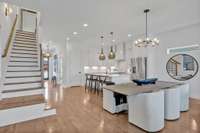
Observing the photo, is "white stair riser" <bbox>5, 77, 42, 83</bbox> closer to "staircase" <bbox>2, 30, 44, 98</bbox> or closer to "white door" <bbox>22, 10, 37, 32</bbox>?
"staircase" <bbox>2, 30, 44, 98</bbox>

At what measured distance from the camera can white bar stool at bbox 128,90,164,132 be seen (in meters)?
2.74

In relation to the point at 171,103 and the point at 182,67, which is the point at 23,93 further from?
the point at 182,67

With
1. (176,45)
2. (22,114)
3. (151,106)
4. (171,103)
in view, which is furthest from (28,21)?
(171,103)

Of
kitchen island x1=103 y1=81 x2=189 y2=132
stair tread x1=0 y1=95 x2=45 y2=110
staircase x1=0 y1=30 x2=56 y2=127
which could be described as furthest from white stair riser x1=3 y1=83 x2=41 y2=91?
kitchen island x1=103 y1=81 x2=189 y2=132

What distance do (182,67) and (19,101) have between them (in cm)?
633

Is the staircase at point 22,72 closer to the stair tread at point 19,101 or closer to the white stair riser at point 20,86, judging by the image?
the white stair riser at point 20,86

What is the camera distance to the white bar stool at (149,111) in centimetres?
274

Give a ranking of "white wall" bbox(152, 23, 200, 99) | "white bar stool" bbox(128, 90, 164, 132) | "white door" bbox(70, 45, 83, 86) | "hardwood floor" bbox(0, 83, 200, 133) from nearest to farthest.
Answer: "white bar stool" bbox(128, 90, 164, 132) → "hardwood floor" bbox(0, 83, 200, 133) → "white wall" bbox(152, 23, 200, 99) → "white door" bbox(70, 45, 83, 86)

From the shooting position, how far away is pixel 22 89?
416 cm

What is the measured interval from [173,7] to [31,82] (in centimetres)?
516

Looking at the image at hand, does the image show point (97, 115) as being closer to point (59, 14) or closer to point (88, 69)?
point (59, 14)

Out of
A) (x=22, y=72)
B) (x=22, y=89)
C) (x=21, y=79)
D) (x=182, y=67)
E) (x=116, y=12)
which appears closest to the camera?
(x=22, y=89)

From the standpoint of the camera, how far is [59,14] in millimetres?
4562

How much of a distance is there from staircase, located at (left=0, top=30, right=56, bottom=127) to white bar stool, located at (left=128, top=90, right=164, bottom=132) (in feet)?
7.93
